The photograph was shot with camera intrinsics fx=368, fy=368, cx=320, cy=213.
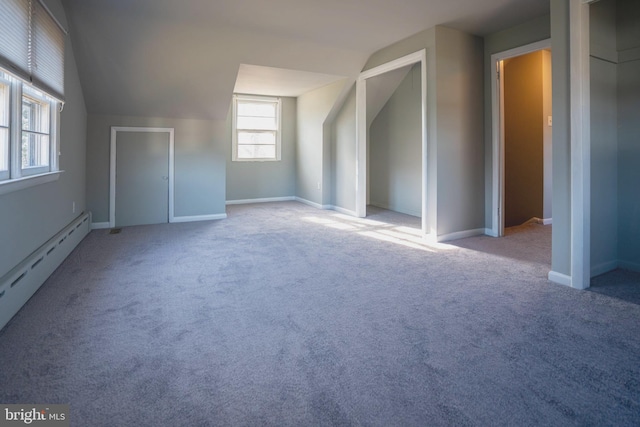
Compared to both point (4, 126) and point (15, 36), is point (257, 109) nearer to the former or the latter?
point (15, 36)

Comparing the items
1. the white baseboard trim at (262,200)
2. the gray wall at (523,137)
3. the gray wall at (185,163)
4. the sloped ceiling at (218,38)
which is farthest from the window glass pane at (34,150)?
the gray wall at (523,137)

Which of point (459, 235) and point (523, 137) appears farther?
point (523, 137)

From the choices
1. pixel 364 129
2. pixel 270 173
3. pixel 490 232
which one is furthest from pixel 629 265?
pixel 270 173

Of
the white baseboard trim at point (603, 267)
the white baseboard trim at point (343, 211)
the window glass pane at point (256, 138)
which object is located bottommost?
the white baseboard trim at point (603, 267)

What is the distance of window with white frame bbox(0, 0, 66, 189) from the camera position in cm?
247

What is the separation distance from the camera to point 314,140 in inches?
299

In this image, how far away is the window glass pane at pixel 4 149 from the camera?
2490 mm

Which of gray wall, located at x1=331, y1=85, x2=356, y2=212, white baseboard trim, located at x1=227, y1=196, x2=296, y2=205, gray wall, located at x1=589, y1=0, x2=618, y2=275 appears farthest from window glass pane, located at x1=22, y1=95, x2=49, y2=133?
white baseboard trim, located at x1=227, y1=196, x2=296, y2=205

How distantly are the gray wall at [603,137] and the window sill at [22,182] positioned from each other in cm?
426

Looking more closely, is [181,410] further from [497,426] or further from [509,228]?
[509,228]

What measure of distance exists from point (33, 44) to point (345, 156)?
4807 mm

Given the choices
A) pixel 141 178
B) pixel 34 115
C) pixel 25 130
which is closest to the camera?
pixel 25 130

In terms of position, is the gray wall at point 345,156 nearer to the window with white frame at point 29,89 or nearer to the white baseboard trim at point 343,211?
the white baseboard trim at point 343,211

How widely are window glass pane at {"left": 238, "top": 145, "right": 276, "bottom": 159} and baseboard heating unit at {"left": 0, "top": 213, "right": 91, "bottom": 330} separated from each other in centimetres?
448
